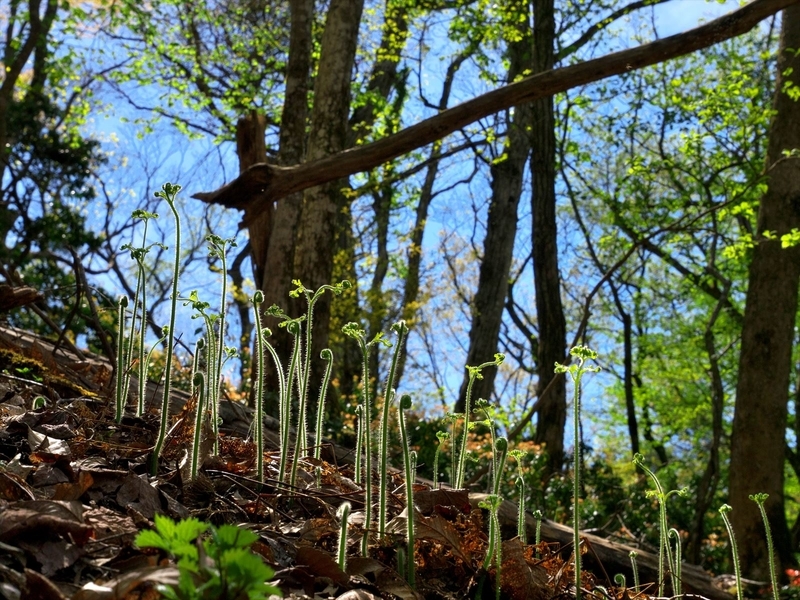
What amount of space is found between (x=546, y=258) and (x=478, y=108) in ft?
23.3

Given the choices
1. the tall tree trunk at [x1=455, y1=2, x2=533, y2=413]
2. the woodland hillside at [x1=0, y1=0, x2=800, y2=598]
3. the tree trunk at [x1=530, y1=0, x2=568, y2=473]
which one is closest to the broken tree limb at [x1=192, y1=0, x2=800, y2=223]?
the woodland hillside at [x1=0, y1=0, x2=800, y2=598]

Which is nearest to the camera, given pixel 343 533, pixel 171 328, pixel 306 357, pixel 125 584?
pixel 125 584

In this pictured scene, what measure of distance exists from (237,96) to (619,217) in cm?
1053

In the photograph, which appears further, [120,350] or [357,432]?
[357,432]

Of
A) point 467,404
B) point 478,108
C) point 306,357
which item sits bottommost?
point 467,404

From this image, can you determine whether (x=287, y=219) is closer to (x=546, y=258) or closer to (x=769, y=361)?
(x=546, y=258)

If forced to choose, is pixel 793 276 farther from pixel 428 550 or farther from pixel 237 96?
pixel 237 96

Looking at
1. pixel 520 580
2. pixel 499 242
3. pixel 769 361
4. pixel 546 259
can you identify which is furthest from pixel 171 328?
pixel 499 242

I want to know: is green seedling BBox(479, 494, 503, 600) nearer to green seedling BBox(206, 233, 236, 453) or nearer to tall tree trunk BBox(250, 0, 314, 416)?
green seedling BBox(206, 233, 236, 453)

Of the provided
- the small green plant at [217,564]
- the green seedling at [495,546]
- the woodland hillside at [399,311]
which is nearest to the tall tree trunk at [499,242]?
the woodland hillside at [399,311]

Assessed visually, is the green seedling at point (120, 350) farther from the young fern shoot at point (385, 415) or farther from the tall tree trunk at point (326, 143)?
the tall tree trunk at point (326, 143)

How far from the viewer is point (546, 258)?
12.2 meters

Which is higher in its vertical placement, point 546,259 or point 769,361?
point 546,259

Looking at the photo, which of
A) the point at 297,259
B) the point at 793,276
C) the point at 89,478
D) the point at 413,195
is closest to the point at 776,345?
the point at 793,276
